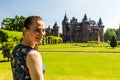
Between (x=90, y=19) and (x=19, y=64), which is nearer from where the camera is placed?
(x=19, y=64)

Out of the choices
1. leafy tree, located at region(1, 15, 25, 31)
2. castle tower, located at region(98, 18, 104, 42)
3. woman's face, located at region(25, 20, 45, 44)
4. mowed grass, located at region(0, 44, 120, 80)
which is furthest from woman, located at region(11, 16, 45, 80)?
castle tower, located at region(98, 18, 104, 42)

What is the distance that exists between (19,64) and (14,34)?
5679 centimetres

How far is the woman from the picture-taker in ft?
8.80

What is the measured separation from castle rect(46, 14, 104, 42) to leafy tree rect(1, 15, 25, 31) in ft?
151

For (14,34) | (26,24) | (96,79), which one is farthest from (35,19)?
(14,34)

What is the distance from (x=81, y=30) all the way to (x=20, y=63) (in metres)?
134

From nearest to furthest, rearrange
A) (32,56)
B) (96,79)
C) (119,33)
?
(32,56) < (96,79) < (119,33)

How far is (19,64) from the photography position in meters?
2.88

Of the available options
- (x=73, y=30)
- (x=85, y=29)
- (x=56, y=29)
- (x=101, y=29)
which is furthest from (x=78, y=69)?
(x=56, y=29)

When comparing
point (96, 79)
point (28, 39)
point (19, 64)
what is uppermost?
point (28, 39)

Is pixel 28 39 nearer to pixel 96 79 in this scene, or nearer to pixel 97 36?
pixel 96 79

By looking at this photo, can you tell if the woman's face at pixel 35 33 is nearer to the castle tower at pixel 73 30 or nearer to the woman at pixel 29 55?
the woman at pixel 29 55

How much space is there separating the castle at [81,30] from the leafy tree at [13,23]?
151 ft

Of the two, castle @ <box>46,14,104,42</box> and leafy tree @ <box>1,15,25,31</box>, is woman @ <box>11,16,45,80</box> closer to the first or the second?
leafy tree @ <box>1,15,25,31</box>
